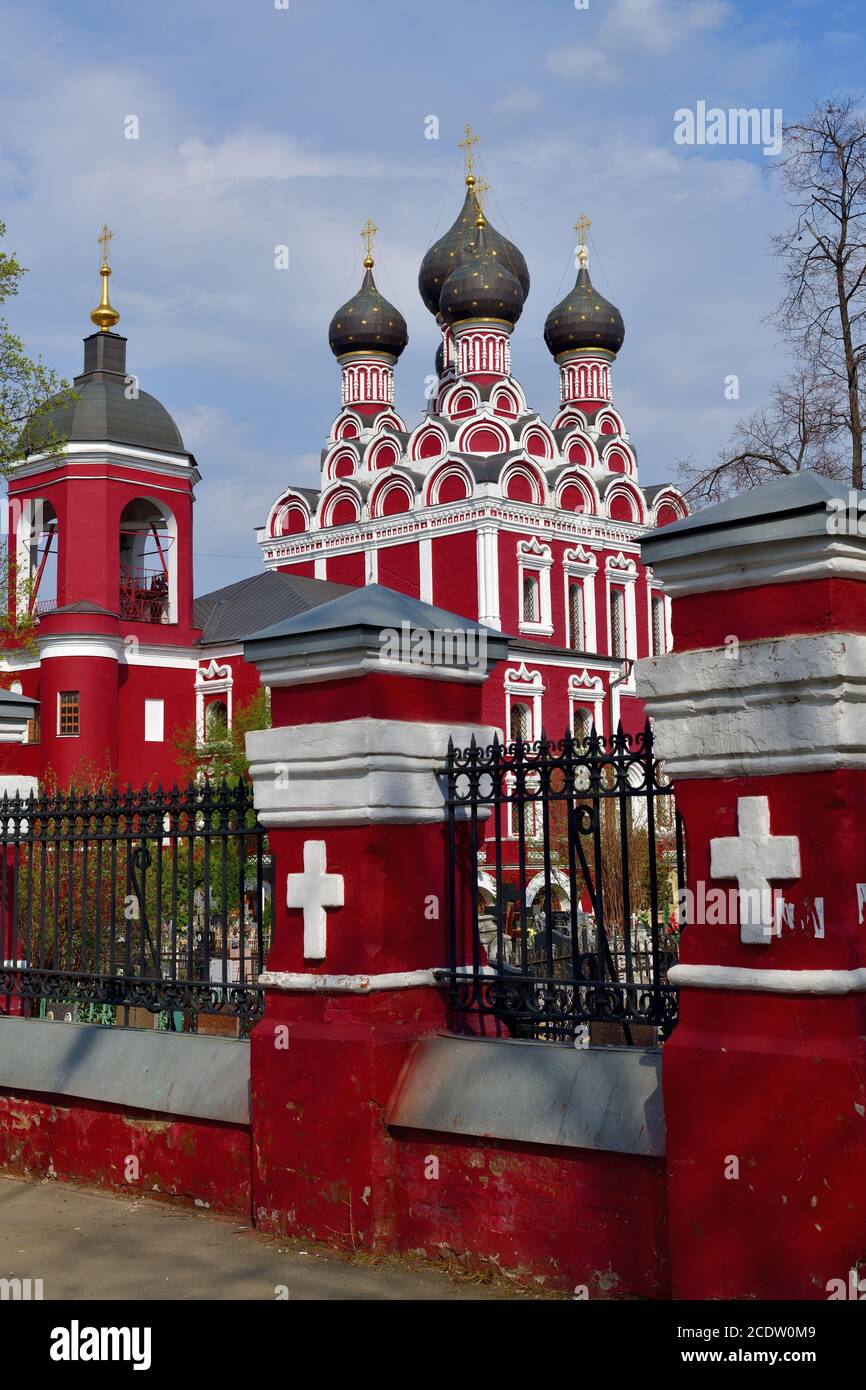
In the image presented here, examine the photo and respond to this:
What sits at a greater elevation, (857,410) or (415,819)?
(857,410)

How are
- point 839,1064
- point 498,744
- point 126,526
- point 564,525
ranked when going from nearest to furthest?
point 839,1064 < point 498,744 < point 126,526 < point 564,525

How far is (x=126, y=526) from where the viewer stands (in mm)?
32938

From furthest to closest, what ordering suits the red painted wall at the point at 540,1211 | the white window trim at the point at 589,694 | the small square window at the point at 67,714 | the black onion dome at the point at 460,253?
the black onion dome at the point at 460,253 < the white window trim at the point at 589,694 < the small square window at the point at 67,714 < the red painted wall at the point at 540,1211

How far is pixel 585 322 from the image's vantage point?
1722 inches

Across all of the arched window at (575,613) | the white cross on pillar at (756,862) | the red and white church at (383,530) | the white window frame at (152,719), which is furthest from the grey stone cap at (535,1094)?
the arched window at (575,613)

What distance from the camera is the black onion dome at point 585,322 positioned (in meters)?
43.8

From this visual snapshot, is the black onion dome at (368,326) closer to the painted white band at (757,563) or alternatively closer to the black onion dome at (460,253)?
the black onion dome at (460,253)

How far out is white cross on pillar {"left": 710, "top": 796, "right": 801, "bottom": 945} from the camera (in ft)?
14.7

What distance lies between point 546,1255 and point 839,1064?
1.44 meters

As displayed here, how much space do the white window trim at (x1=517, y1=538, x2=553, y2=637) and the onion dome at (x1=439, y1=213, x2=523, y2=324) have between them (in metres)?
7.38

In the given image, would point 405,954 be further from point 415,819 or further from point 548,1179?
point 548,1179

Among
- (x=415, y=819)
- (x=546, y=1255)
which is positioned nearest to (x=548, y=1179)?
(x=546, y=1255)

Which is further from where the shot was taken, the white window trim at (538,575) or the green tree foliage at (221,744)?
the white window trim at (538,575)

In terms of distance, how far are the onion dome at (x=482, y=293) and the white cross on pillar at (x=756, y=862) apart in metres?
36.5
